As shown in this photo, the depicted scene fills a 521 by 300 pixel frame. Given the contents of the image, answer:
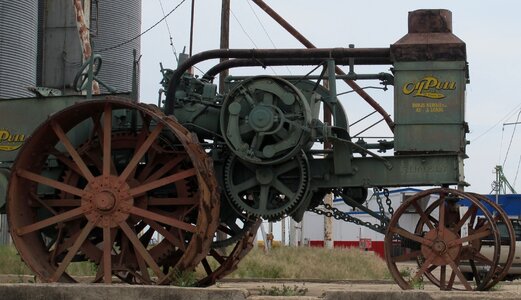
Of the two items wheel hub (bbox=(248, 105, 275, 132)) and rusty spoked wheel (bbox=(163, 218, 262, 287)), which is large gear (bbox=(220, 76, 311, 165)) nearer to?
wheel hub (bbox=(248, 105, 275, 132))

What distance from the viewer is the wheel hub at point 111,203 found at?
12.7 metres

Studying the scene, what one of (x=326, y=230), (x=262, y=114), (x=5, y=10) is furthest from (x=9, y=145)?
(x=326, y=230)

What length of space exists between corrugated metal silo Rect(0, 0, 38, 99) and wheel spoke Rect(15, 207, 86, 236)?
15.8 metres

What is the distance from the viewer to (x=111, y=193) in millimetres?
12703

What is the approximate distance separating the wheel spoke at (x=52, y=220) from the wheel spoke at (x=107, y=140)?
605 millimetres

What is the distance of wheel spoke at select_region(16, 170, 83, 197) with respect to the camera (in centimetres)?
1288

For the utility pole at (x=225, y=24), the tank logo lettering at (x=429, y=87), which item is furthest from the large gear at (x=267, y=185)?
the utility pole at (x=225, y=24)

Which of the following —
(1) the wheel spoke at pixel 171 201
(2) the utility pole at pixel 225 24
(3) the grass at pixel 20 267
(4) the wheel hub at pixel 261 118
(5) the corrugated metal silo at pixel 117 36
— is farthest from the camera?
(5) the corrugated metal silo at pixel 117 36

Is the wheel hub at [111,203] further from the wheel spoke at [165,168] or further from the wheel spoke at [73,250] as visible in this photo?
the wheel spoke at [165,168]

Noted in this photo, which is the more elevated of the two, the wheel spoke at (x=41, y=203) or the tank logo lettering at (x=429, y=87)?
the tank logo lettering at (x=429, y=87)

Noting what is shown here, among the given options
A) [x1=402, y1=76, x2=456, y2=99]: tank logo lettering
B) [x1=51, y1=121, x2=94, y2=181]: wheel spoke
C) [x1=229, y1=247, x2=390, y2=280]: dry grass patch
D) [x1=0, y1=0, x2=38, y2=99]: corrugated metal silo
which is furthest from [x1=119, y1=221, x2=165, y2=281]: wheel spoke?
[x1=0, y1=0, x2=38, y2=99]: corrugated metal silo

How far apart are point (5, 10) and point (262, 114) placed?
1769cm

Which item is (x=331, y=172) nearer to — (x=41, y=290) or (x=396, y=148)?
(x=396, y=148)

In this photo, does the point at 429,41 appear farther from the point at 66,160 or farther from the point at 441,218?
the point at 66,160
